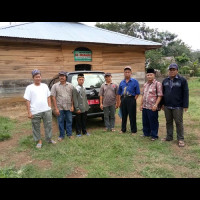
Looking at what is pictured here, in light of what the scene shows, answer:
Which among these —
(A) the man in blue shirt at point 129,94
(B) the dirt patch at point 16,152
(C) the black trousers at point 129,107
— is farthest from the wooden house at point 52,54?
(C) the black trousers at point 129,107

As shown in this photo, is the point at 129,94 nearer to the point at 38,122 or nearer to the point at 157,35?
the point at 38,122

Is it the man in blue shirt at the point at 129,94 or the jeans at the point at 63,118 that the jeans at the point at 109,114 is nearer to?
the man in blue shirt at the point at 129,94

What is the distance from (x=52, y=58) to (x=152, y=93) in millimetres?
7104

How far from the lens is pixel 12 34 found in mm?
8977

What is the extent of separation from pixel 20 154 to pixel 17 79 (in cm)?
634

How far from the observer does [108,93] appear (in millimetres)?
5262

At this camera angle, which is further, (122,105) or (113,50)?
(113,50)

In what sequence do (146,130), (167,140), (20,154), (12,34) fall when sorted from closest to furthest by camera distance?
(20,154), (167,140), (146,130), (12,34)

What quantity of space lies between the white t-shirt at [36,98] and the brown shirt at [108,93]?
161 cm

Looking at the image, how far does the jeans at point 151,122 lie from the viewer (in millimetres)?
4625

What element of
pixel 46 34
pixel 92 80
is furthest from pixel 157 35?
pixel 92 80
